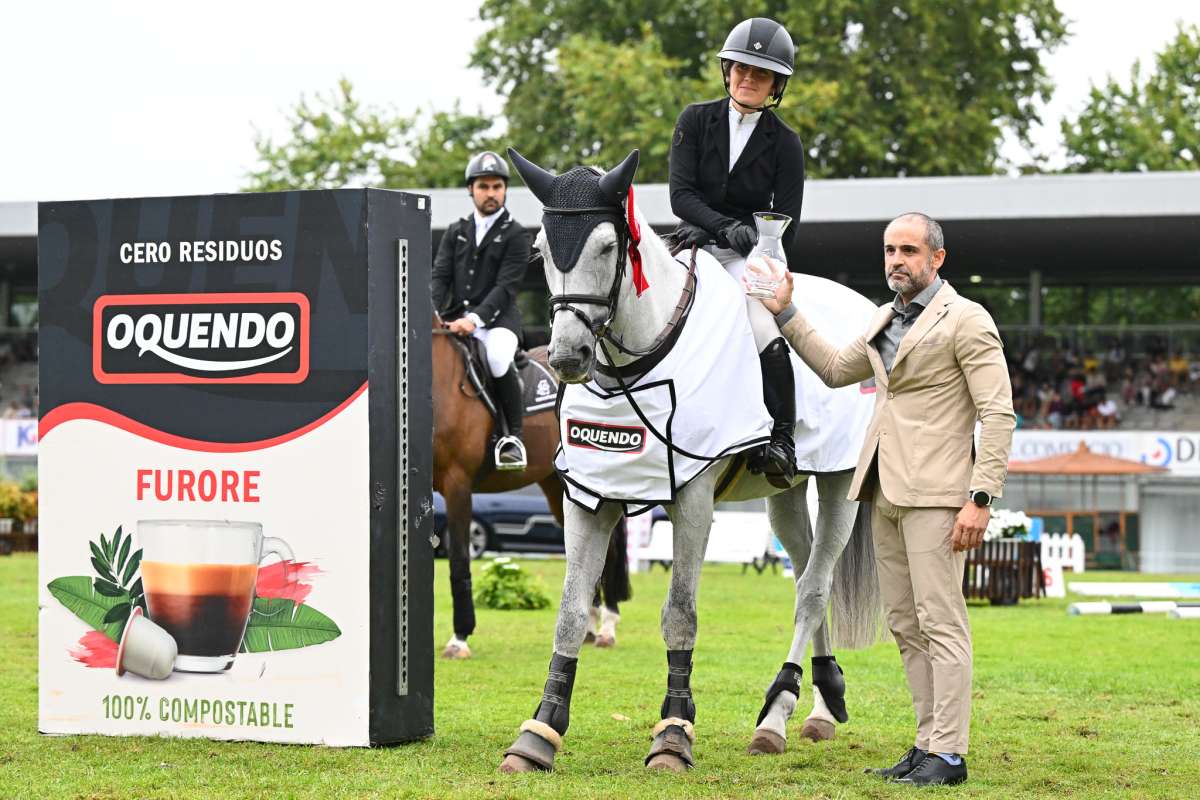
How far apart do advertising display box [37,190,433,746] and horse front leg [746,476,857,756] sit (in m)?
1.60

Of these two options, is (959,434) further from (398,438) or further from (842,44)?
(842,44)

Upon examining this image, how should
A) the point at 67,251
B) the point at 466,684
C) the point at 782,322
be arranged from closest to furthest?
the point at 782,322, the point at 67,251, the point at 466,684

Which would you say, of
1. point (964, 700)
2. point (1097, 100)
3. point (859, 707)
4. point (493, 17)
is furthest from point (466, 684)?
point (1097, 100)

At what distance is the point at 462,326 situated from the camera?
11242 millimetres

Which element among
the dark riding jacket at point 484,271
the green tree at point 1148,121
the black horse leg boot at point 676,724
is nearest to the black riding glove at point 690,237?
the black horse leg boot at point 676,724

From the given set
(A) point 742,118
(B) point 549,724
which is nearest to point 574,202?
(A) point 742,118

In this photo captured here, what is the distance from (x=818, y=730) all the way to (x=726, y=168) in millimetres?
2688

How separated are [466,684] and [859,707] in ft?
7.48

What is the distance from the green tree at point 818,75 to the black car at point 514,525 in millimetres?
16238

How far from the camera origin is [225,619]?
22.9 ft

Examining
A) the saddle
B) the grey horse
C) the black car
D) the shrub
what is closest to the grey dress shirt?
the grey horse

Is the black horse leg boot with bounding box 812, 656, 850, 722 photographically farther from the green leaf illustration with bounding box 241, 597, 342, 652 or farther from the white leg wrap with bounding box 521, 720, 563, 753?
the green leaf illustration with bounding box 241, 597, 342, 652

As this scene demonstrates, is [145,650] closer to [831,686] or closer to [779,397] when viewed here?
[779,397]

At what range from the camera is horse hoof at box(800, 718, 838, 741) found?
7480 millimetres
